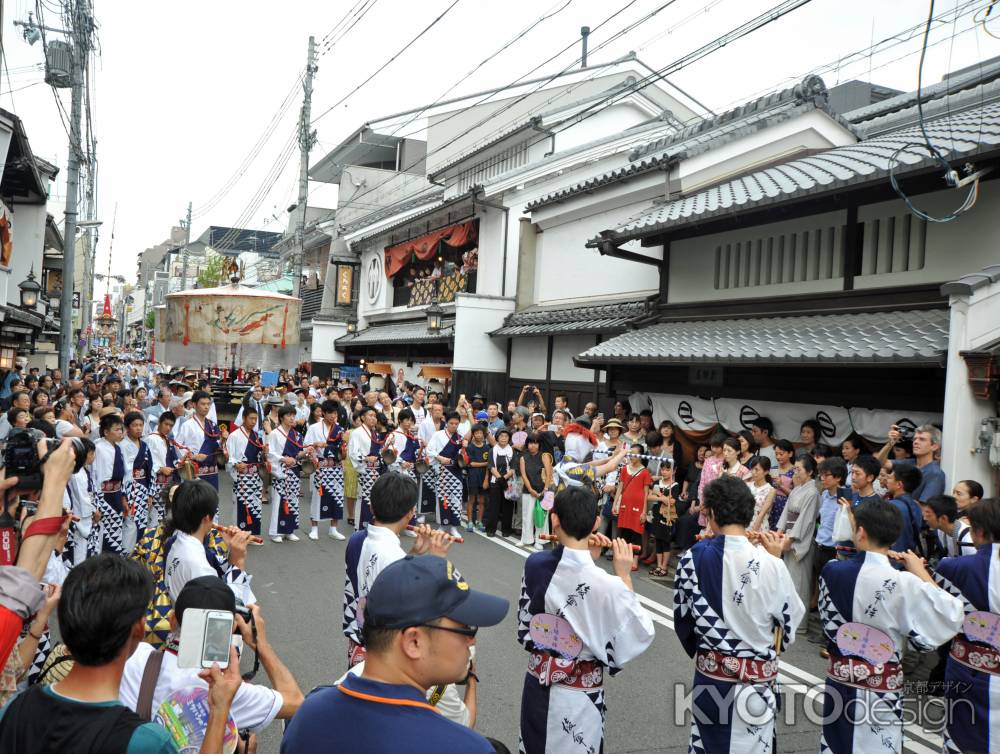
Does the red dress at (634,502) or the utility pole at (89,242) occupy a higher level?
the utility pole at (89,242)

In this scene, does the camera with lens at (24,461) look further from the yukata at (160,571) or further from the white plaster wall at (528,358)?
the white plaster wall at (528,358)

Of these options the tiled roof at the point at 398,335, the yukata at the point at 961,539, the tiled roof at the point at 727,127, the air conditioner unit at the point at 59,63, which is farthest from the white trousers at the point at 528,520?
the air conditioner unit at the point at 59,63

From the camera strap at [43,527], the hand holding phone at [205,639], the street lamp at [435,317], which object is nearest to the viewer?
the hand holding phone at [205,639]

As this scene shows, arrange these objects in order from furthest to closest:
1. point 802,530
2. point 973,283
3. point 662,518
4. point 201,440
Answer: point 201,440 → point 662,518 → point 802,530 → point 973,283

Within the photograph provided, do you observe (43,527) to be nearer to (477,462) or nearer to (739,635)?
(739,635)

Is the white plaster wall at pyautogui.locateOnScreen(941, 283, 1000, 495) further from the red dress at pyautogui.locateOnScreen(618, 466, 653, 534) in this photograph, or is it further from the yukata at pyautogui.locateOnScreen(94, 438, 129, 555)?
the yukata at pyautogui.locateOnScreen(94, 438, 129, 555)

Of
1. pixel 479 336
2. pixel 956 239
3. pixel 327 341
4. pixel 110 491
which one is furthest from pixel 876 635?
pixel 327 341

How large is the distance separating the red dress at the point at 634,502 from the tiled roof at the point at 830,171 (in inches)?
149

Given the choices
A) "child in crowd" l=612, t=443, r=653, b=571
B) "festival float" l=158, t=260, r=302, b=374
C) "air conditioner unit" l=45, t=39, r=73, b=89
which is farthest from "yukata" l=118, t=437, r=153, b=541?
"air conditioner unit" l=45, t=39, r=73, b=89

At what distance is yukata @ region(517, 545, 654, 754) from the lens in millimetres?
3645

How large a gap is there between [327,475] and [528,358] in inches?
291

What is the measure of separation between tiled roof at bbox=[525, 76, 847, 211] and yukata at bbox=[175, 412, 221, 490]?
8.86m

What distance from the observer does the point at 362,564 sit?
4.42 m

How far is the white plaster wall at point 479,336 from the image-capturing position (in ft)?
62.1
